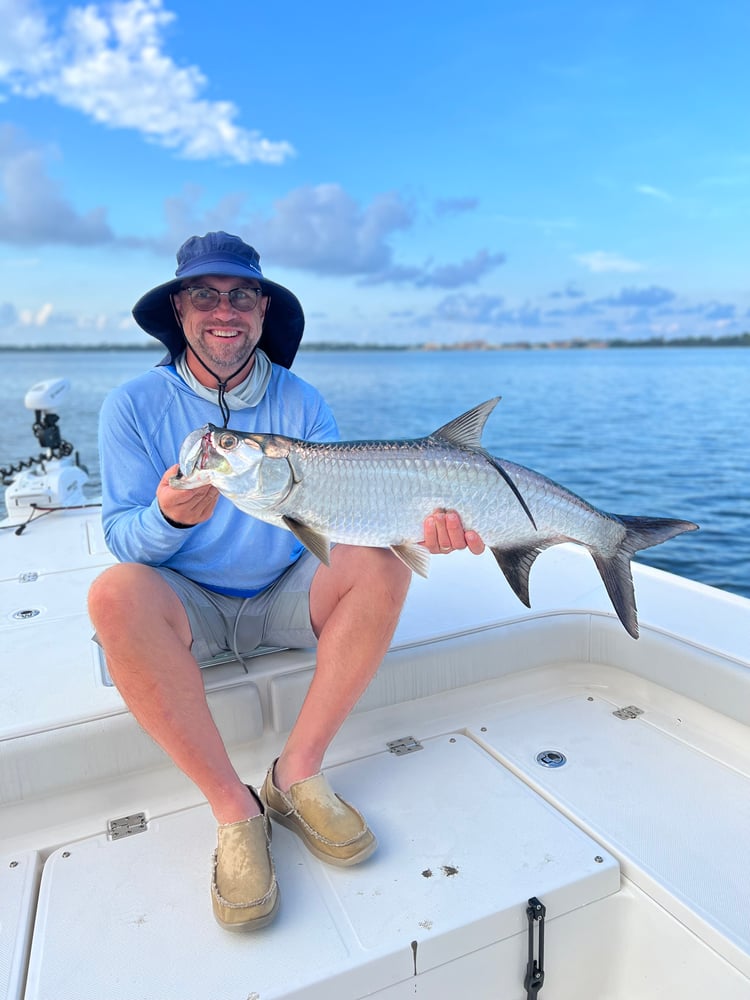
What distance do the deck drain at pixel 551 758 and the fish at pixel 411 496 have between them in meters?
0.63

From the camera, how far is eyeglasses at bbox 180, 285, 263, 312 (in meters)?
2.70

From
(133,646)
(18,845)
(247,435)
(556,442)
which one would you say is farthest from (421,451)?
(556,442)

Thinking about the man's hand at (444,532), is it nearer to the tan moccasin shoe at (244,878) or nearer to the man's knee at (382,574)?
the man's knee at (382,574)

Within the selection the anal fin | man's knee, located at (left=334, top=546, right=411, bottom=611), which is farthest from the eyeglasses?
the anal fin

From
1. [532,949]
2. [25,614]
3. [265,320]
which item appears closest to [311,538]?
[265,320]

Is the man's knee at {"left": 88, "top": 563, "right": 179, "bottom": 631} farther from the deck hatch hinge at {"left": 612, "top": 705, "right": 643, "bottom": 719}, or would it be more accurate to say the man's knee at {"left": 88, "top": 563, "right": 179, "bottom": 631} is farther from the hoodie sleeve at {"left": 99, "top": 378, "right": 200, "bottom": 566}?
the deck hatch hinge at {"left": 612, "top": 705, "right": 643, "bottom": 719}

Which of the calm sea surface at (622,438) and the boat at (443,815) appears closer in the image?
the boat at (443,815)

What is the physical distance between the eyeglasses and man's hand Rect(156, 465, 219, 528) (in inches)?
30.8

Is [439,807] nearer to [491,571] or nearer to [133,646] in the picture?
[133,646]

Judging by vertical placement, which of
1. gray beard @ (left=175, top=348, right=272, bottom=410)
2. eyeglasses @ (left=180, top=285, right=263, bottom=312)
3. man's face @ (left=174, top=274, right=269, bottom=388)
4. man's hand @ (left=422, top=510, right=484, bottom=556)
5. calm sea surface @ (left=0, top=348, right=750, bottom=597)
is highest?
eyeglasses @ (left=180, top=285, right=263, bottom=312)

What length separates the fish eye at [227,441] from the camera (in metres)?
2.16

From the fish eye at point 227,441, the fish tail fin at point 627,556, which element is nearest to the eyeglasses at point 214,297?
the fish eye at point 227,441

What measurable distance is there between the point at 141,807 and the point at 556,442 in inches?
795

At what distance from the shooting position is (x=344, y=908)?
203 cm
